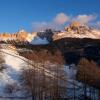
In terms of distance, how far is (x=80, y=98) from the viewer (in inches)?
2276

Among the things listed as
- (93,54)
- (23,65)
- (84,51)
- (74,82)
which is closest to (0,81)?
(23,65)

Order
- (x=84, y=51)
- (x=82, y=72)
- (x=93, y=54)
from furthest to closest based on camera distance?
(x=84, y=51) < (x=93, y=54) < (x=82, y=72)

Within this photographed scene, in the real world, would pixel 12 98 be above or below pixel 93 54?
below

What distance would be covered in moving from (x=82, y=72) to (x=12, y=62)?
60.2ft

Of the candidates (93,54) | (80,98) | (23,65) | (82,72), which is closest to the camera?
(80,98)

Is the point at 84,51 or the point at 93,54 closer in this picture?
the point at 93,54

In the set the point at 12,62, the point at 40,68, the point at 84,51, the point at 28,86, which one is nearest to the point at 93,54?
the point at 84,51

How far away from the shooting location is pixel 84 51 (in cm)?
11138

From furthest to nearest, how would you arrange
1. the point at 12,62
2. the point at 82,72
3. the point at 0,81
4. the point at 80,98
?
the point at 12,62 → the point at 0,81 → the point at 82,72 → the point at 80,98

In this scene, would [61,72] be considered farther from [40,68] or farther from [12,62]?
[12,62]

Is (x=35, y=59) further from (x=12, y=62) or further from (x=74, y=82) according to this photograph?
(x=74, y=82)

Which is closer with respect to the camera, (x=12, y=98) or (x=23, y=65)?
(x=12, y=98)

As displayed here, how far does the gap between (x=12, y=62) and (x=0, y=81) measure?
1019 centimetres

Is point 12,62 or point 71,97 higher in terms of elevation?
point 12,62
